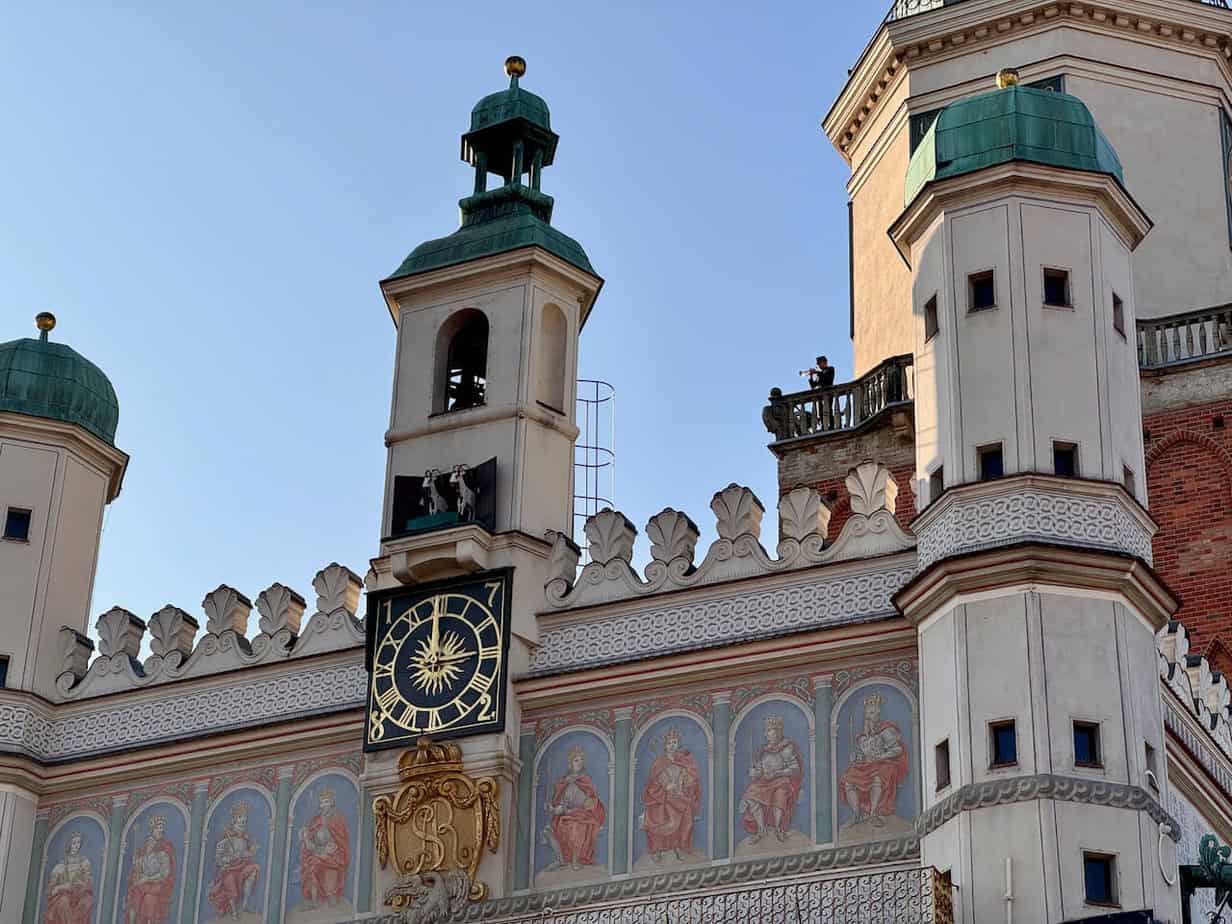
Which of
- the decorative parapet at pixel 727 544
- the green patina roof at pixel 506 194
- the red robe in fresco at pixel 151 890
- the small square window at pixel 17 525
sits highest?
the green patina roof at pixel 506 194

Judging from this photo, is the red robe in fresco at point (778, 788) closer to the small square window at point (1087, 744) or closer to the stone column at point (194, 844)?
the small square window at point (1087, 744)

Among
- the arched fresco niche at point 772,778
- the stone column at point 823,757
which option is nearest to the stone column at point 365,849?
the arched fresco niche at point 772,778

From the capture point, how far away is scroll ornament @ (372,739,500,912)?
21.3 m

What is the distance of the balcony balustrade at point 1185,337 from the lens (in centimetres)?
2856

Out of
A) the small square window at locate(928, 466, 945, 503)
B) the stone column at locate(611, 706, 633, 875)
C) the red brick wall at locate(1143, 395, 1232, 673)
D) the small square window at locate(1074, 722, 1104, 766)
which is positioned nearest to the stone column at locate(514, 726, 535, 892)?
the stone column at locate(611, 706, 633, 875)

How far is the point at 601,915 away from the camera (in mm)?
20578

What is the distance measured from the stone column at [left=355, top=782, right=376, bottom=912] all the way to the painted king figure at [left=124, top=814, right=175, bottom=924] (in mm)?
1953

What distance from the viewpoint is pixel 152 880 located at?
23031mm

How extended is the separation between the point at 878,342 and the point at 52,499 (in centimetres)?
1053

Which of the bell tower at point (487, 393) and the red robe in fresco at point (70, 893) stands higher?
the bell tower at point (487, 393)

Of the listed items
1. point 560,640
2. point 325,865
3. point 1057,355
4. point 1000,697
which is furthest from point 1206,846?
point 325,865

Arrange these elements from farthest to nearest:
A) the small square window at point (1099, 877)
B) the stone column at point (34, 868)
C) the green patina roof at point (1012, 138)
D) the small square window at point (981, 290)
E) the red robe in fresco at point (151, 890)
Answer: the stone column at point (34, 868) < the red robe in fresco at point (151, 890) < the green patina roof at point (1012, 138) < the small square window at point (981, 290) < the small square window at point (1099, 877)

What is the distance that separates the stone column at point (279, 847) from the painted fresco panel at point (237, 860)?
0.07 meters

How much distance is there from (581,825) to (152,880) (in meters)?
4.20
